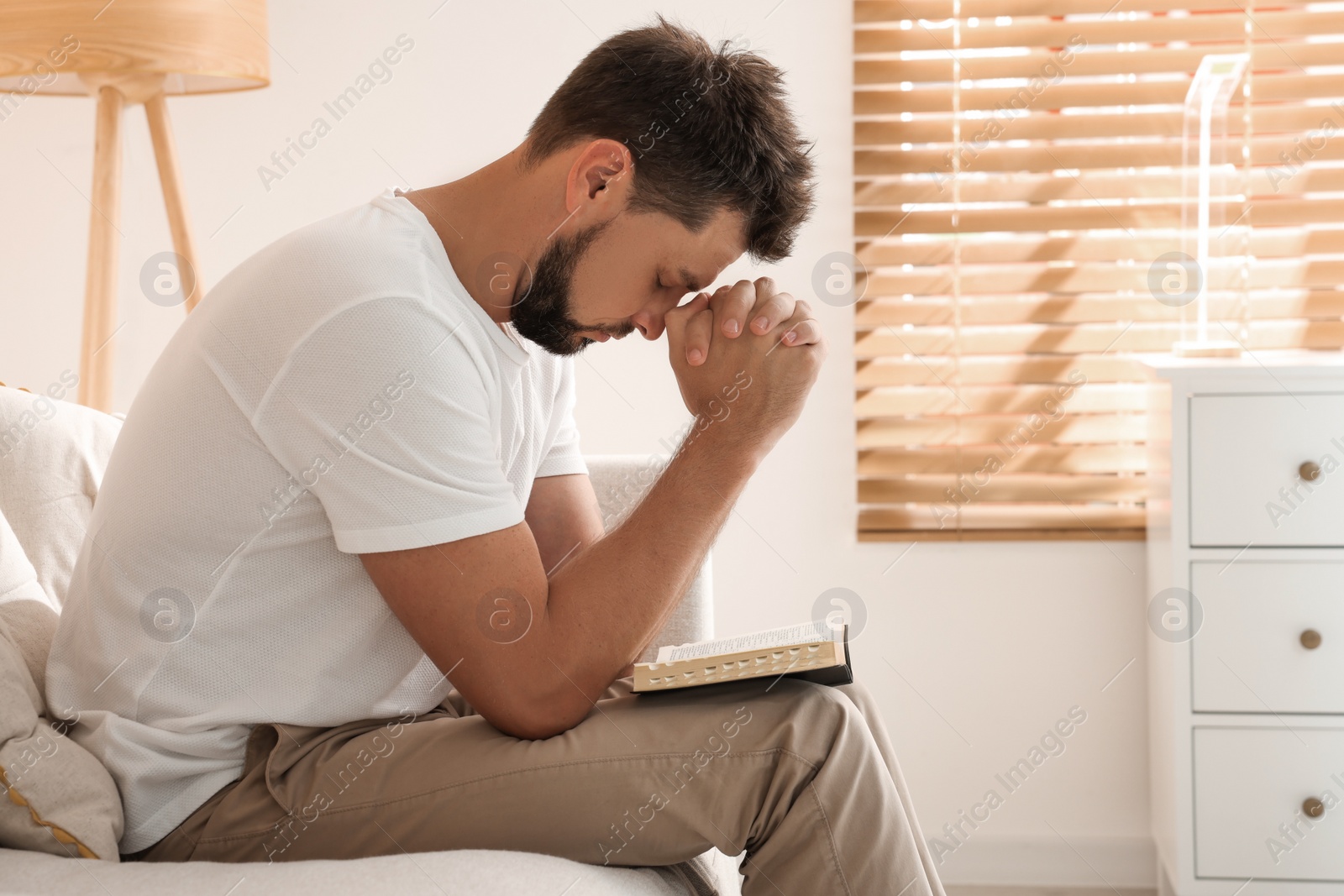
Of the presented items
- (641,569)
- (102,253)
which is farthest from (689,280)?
(102,253)

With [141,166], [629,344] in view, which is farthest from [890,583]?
[141,166]

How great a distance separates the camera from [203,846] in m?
0.92

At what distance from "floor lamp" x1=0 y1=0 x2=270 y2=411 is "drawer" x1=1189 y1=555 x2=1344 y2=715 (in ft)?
5.45

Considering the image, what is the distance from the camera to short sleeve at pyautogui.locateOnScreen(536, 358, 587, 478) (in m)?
1.28

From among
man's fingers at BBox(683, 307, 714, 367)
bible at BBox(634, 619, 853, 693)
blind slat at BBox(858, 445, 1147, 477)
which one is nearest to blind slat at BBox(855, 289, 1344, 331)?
blind slat at BBox(858, 445, 1147, 477)

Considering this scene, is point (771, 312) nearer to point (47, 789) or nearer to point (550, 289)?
point (550, 289)

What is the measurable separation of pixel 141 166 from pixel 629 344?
3.24 ft

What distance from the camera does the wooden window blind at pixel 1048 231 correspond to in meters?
1.90

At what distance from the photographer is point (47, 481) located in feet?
3.92

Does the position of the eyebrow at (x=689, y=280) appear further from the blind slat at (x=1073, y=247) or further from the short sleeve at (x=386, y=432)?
the blind slat at (x=1073, y=247)

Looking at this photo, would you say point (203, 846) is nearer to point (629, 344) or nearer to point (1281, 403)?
point (629, 344)

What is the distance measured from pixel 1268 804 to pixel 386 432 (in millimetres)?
1487

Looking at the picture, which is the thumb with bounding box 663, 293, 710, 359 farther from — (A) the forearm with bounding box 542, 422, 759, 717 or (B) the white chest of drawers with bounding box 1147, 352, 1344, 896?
(B) the white chest of drawers with bounding box 1147, 352, 1344, 896

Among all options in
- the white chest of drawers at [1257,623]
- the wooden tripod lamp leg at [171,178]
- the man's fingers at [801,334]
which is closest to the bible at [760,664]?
the man's fingers at [801,334]
